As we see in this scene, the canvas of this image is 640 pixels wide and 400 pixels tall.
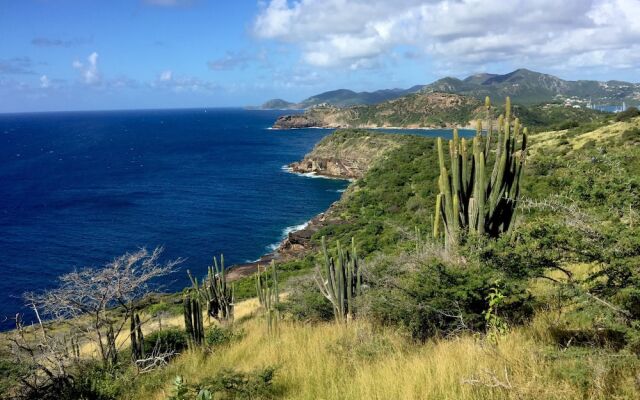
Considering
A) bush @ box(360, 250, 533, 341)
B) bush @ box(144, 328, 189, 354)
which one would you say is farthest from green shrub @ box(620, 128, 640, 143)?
bush @ box(144, 328, 189, 354)

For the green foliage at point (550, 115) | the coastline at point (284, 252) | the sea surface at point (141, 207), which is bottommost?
the coastline at point (284, 252)

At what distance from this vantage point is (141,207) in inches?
2112

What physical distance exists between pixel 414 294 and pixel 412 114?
16127 centimetres

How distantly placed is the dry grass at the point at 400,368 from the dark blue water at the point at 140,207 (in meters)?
8.72

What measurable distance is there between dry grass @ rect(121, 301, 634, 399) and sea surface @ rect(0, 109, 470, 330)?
48.3 feet

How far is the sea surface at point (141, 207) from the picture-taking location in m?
36.8

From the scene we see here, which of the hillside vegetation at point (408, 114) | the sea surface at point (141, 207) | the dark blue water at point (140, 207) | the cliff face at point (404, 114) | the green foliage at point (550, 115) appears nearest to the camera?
the sea surface at point (141, 207)

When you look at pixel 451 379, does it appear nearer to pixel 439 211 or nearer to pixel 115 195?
pixel 439 211

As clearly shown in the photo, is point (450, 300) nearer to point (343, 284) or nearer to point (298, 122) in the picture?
point (343, 284)

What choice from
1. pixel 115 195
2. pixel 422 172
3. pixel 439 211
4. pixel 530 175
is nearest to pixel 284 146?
pixel 115 195

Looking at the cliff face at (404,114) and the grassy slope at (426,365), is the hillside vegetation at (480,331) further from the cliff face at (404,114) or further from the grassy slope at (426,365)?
the cliff face at (404,114)

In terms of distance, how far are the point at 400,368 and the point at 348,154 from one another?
74.1 meters

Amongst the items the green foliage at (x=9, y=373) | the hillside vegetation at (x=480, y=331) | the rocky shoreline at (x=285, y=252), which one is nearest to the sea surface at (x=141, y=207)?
the rocky shoreline at (x=285, y=252)

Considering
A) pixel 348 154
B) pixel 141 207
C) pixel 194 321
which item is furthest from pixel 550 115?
pixel 194 321
